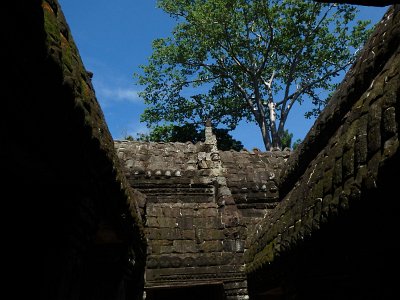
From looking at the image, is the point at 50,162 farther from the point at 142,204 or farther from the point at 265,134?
the point at 265,134

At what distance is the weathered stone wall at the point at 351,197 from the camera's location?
249 cm

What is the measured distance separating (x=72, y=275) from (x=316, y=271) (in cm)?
251

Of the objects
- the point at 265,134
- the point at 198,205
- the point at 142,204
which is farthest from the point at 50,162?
the point at 265,134

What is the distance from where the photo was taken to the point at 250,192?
26.5 ft

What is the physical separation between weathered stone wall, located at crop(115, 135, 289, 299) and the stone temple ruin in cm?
4

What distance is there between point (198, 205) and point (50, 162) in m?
4.66

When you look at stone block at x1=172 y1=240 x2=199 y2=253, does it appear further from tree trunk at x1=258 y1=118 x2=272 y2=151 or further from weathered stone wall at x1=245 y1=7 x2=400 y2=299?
tree trunk at x1=258 y1=118 x2=272 y2=151

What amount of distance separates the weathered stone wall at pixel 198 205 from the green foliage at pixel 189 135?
13608 mm

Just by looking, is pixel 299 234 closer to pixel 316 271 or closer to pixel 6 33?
pixel 316 271

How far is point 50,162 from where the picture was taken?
2.59 meters

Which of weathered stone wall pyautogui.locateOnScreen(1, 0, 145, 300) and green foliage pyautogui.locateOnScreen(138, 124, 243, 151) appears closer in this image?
weathered stone wall pyautogui.locateOnScreen(1, 0, 145, 300)

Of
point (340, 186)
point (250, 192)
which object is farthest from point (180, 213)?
point (340, 186)

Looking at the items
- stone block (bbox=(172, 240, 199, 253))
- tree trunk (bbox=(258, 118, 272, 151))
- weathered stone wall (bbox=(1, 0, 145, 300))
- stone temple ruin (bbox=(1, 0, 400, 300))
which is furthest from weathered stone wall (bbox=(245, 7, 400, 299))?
tree trunk (bbox=(258, 118, 272, 151))

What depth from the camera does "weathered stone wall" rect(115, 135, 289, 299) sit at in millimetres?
6070
